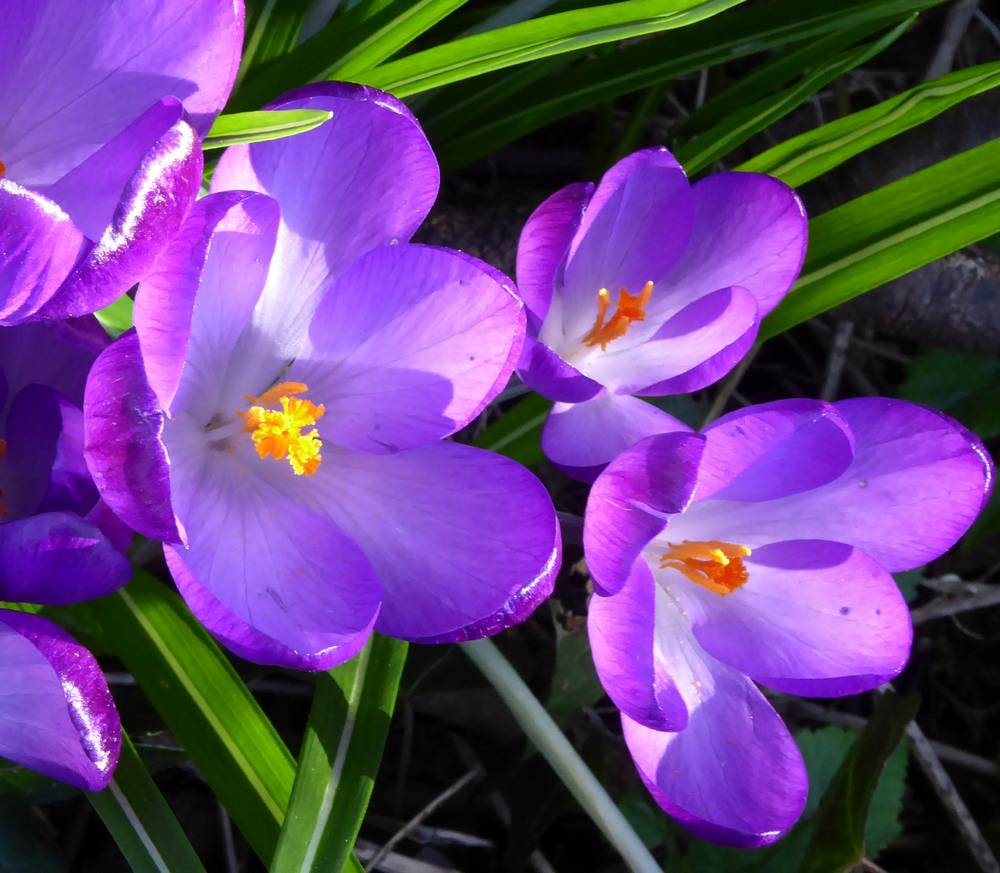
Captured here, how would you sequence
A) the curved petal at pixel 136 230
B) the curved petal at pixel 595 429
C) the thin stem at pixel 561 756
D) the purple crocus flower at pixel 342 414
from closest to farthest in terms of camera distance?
the curved petal at pixel 136 230 < the purple crocus flower at pixel 342 414 < the curved petal at pixel 595 429 < the thin stem at pixel 561 756

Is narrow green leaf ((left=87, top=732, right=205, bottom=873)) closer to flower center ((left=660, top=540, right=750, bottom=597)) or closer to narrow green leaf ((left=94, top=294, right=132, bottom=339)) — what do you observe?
narrow green leaf ((left=94, top=294, right=132, bottom=339))

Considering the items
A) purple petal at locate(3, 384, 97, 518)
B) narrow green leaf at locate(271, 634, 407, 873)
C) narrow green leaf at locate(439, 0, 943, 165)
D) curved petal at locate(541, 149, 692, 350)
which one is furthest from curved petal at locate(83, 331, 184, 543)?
narrow green leaf at locate(439, 0, 943, 165)

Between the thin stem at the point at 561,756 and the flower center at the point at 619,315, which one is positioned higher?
the flower center at the point at 619,315

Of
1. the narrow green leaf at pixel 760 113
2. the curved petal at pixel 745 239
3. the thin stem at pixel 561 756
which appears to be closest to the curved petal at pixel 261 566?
the thin stem at pixel 561 756

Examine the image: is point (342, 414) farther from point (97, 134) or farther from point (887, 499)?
point (887, 499)

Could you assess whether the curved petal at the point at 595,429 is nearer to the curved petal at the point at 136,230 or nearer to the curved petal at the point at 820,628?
the curved petal at the point at 820,628

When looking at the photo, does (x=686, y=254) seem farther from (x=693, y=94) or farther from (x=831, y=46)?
(x=693, y=94)

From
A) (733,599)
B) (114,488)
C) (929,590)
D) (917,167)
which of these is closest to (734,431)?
(733,599)
